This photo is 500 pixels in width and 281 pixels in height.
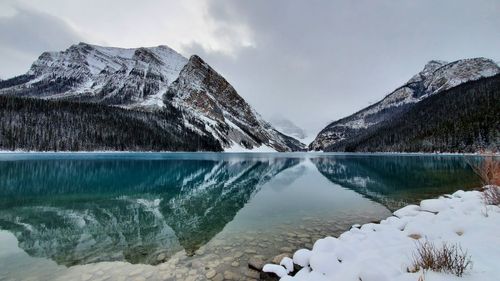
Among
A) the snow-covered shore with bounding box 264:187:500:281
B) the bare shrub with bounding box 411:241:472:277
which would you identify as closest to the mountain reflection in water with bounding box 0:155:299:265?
the snow-covered shore with bounding box 264:187:500:281

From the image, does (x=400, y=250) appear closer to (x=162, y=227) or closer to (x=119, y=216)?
(x=162, y=227)

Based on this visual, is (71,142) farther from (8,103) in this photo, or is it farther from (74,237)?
(74,237)

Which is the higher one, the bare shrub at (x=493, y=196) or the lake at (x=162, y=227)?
the bare shrub at (x=493, y=196)

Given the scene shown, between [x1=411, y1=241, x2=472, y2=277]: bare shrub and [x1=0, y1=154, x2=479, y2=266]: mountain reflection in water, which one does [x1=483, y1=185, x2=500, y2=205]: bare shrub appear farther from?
[x1=411, y1=241, x2=472, y2=277]: bare shrub

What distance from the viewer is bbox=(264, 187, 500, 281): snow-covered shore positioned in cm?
637

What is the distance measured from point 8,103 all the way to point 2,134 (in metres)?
30.6

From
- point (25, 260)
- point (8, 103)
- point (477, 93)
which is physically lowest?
point (25, 260)

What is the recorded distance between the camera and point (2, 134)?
13225cm

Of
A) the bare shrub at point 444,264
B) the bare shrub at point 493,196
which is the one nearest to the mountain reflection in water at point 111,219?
the bare shrub at point 444,264

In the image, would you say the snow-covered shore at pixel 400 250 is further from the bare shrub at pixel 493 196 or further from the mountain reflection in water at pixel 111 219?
the mountain reflection in water at pixel 111 219

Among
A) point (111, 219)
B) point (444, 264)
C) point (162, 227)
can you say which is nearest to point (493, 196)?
point (444, 264)

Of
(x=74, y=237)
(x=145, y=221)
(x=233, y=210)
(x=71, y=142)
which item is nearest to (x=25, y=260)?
(x=74, y=237)

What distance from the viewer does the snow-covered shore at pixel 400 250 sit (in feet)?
20.9

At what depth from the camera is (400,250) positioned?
28.9 ft
